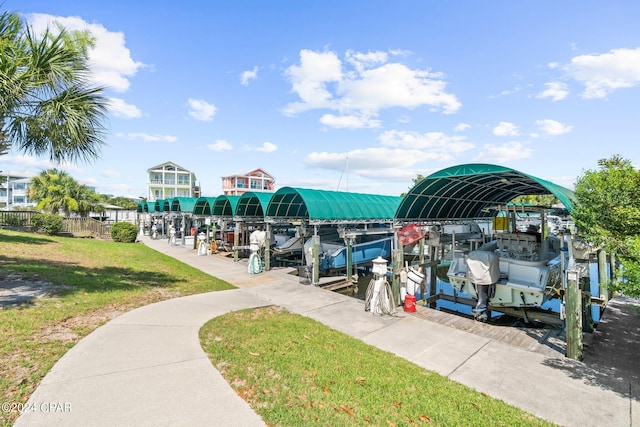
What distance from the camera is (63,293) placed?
28.8 feet

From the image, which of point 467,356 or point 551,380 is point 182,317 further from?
point 551,380

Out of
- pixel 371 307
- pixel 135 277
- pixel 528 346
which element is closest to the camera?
pixel 528 346

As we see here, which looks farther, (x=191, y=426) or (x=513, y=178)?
(x=513, y=178)

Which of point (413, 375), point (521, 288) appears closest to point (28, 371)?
point (413, 375)

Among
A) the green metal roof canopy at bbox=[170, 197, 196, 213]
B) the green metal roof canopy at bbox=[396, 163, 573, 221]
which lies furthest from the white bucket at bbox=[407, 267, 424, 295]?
the green metal roof canopy at bbox=[170, 197, 196, 213]

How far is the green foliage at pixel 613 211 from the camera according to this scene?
16.1ft

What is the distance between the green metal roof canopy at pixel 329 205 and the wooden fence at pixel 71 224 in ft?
65.1

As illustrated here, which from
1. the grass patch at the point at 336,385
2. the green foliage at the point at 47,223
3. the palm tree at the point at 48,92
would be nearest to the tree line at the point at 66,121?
the palm tree at the point at 48,92

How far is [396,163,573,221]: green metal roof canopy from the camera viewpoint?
8633mm

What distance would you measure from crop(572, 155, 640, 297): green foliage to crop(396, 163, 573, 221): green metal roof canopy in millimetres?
1551

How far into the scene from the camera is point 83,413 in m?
3.79

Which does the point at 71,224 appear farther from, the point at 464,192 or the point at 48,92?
the point at 464,192

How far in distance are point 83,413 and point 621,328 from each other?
11557mm

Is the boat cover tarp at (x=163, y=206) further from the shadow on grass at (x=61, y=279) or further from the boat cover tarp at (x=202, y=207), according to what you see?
the shadow on grass at (x=61, y=279)
